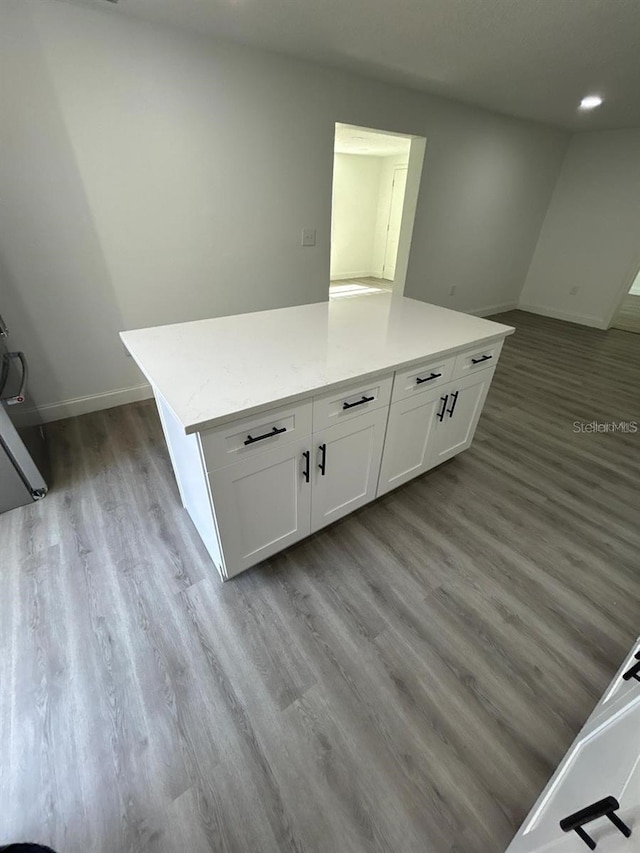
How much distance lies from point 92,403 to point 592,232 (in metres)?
6.33

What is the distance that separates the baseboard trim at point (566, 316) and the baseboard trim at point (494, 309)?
0.66ft

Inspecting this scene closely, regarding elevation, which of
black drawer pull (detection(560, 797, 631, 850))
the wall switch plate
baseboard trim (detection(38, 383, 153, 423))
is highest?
the wall switch plate

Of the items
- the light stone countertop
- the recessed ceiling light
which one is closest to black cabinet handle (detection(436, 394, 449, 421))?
the light stone countertop

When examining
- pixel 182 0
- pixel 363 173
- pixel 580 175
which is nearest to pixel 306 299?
pixel 182 0

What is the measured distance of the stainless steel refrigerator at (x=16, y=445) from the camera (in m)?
1.62

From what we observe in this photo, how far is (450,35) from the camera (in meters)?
2.03

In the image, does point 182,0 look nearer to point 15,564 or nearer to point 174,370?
point 174,370

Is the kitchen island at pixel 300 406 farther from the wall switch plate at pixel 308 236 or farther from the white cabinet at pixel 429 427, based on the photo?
the wall switch plate at pixel 308 236

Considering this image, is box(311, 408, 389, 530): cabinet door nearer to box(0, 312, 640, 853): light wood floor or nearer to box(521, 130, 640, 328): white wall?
box(0, 312, 640, 853): light wood floor

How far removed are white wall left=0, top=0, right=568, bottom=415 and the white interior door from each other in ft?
11.5

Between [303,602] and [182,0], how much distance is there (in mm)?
2939

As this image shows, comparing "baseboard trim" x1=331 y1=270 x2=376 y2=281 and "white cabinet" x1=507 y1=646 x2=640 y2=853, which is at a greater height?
"white cabinet" x1=507 y1=646 x2=640 y2=853
